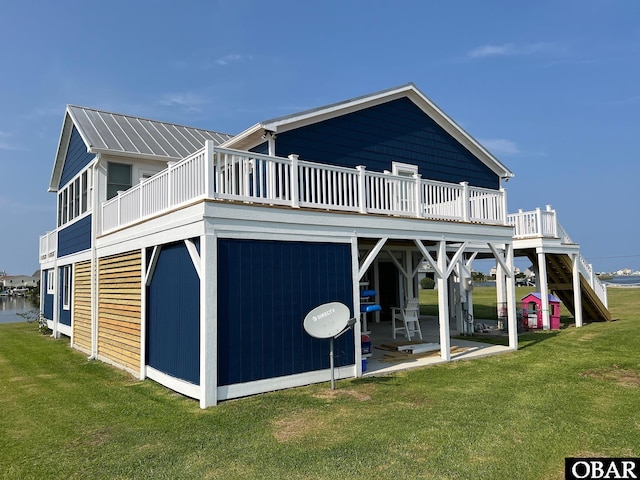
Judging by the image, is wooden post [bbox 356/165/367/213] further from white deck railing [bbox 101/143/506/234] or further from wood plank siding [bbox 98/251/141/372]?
wood plank siding [bbox 98/251/141/372]

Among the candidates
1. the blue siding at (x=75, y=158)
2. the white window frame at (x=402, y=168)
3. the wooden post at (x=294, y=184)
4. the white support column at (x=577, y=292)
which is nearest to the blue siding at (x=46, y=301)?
the blue siding at (x=75, y=158)

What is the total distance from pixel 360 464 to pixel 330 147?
8123 mm

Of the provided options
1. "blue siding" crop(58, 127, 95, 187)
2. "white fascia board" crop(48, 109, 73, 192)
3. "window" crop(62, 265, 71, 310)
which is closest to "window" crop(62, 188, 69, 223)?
"blue siding" crop(58, 127, 95, 187)

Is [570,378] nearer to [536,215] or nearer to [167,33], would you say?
[536,215]

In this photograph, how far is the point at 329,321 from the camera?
7.12 metres

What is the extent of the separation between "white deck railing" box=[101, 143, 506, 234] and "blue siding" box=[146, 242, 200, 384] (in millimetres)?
993

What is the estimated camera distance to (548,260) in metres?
16.5

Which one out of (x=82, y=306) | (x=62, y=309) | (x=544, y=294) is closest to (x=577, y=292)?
(x=544, y=294)

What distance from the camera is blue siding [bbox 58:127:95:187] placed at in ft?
43.8

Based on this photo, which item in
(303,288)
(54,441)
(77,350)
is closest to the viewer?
(54,441)

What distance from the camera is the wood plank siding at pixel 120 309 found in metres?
9.02

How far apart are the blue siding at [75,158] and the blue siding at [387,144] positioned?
5.98 meters

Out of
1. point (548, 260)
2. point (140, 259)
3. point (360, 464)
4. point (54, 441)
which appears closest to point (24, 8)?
point (140, 259)

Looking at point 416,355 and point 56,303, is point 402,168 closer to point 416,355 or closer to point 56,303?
point 416,355
